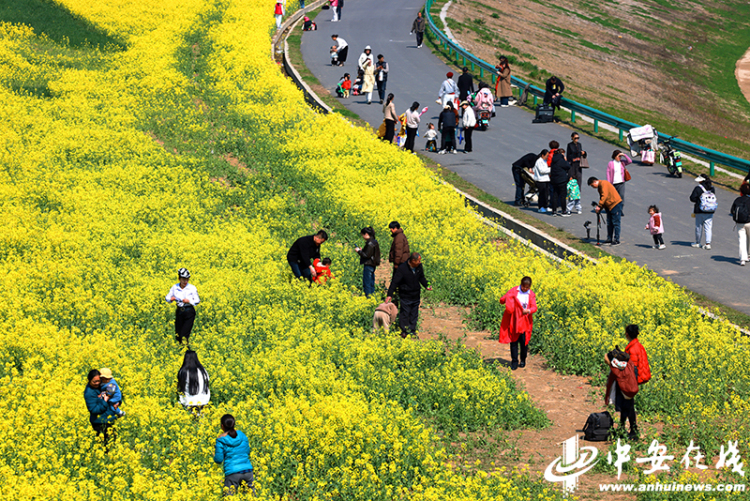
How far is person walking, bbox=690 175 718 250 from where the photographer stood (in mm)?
18234

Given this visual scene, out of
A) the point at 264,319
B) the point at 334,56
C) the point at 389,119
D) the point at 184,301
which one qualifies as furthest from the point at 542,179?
the point at 334,56

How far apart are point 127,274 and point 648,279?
10.9 m

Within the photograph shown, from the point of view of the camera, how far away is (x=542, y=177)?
70.6 ft

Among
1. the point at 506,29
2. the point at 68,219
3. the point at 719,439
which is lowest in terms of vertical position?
the point at 68,219

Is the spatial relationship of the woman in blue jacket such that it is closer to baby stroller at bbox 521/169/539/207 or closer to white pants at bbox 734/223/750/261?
white pants at bbox 734/223/750/261

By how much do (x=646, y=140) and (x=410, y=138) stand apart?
7663 mm

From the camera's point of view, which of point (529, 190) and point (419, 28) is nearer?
point (529, 190)

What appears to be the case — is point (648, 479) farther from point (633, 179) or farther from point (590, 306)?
point (633, 179)

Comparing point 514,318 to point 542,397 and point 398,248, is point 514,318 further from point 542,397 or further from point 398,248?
point 398,248

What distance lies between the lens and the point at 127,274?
659 inches

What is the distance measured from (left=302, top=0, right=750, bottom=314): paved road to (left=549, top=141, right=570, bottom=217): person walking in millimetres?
414

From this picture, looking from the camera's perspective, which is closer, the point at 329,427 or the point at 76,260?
the point at 329,427

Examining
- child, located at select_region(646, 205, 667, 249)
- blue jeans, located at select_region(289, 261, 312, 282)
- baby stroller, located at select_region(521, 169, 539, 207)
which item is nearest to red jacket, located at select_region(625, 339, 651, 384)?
blue jeans, located at select_region(289, 261, 312, 282)

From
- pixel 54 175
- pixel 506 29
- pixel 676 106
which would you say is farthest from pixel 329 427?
pixel 506 29
